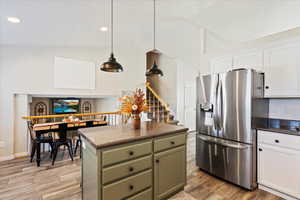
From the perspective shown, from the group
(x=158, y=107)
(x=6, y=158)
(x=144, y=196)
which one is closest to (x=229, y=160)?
(x=144, y=196)

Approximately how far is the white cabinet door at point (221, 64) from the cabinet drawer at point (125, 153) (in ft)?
7.40

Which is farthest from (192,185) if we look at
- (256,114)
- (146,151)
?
(256,114)

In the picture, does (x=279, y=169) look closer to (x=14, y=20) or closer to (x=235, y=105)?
(x=235, y=105)

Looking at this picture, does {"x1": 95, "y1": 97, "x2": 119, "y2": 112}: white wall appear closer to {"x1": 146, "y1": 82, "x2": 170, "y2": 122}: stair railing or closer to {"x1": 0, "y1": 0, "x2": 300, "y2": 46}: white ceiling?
{"x1": 146, "y1": 82, "x2": 170, "y2": 122}: stair railing

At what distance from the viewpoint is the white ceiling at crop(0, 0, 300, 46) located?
240 centimetres

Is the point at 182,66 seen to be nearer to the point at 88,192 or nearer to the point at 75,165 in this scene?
the point at 75,165

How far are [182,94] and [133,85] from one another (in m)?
1.83

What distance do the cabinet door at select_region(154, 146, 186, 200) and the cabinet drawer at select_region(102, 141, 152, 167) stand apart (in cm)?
22

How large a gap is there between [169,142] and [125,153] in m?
0.70

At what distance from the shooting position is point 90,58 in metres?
4.83

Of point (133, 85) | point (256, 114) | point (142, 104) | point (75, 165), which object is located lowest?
point (75, 165)

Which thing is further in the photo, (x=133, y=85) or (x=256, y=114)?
(x=133, y=85)

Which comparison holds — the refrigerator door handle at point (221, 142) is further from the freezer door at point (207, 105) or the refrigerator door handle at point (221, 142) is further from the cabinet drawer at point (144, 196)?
the cabinet drawer at point (144, 196)

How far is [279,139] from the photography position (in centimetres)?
228
